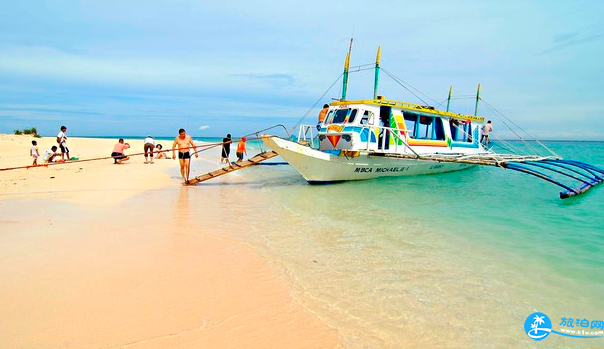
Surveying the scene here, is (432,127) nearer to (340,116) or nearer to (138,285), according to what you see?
(340,116)

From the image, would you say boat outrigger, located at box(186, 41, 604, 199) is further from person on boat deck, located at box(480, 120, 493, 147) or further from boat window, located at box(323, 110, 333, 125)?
person on boat deck, located at box(480, 120, 493, 147)

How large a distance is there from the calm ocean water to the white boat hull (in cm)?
161

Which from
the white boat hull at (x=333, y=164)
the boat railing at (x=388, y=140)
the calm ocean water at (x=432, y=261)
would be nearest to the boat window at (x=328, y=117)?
the boat railing at (x=388, y=140)

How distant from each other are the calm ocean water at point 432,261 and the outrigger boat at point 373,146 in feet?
5.61

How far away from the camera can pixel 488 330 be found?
3.44 metres

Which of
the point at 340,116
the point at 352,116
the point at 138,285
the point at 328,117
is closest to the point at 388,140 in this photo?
the point at 352,116

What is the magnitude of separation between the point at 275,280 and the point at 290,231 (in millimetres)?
2302

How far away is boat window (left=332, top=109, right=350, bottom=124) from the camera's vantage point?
43.2 ft

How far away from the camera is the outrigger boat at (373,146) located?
466 inches

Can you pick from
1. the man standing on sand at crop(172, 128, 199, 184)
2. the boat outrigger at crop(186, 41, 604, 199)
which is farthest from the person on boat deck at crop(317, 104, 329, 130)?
the man standing on sand at crop(172, 128, 199, 184)

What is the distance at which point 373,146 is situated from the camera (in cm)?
1309

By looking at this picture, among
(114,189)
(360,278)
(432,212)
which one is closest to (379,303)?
(360,278)

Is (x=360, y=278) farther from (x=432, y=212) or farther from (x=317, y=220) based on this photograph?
(x=432, y=212)

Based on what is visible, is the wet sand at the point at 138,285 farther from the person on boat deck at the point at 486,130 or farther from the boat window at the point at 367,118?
the person on boat deck at the point at 486,130
